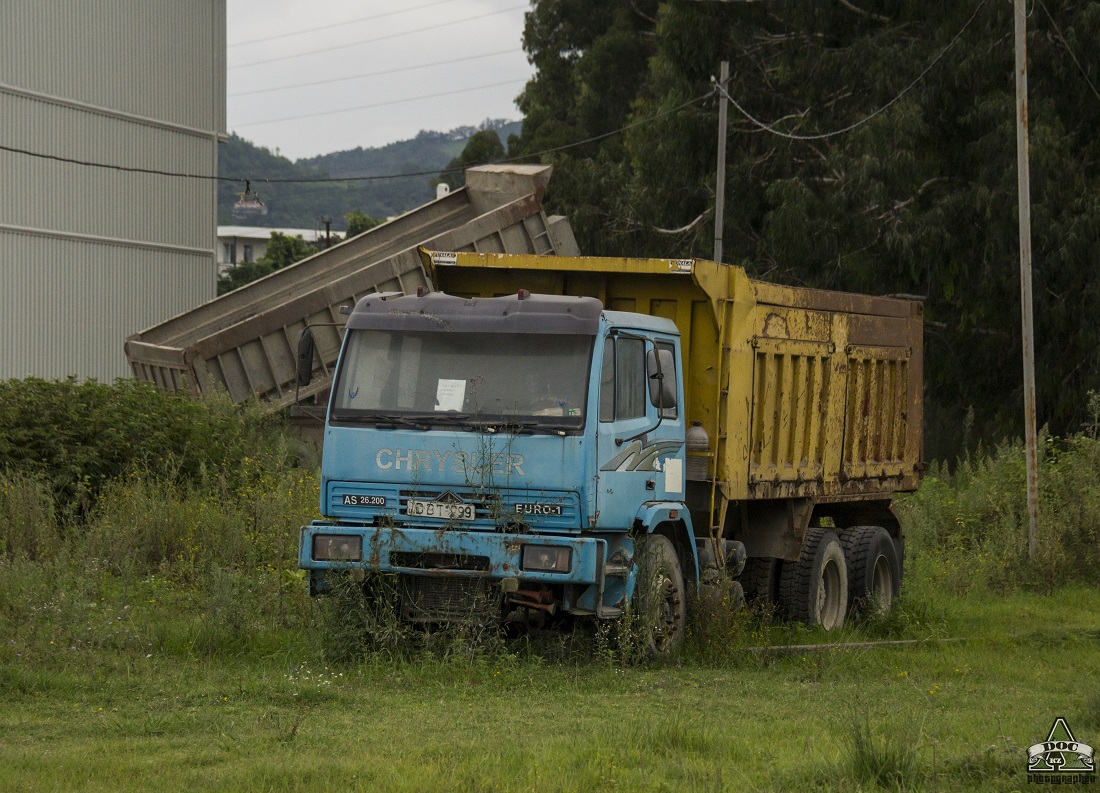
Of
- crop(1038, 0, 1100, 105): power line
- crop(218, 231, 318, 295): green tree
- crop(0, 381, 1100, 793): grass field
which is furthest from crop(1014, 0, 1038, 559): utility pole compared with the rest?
crop(218, 231, 318, 295): green tree

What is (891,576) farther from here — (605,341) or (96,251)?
(96,251)

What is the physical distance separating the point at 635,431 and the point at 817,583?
→ 372 cm

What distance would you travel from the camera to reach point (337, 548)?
9.93m

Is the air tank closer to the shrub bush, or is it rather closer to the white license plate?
the white license plate

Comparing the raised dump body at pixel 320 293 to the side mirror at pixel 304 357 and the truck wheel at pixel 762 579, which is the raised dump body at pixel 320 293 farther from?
the side mirror at pixel 304 357

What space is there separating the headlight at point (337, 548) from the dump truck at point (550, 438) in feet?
0.04

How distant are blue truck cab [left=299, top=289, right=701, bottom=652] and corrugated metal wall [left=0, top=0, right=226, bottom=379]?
23628mm

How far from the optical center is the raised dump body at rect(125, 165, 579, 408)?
842 inches

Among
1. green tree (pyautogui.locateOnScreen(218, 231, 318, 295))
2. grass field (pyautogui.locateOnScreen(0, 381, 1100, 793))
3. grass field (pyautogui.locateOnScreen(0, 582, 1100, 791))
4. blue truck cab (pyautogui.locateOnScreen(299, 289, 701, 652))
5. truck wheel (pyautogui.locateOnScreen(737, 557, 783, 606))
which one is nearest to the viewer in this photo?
grass field (pyautogui.locateOnScreen(0, 582, 1100, 791))

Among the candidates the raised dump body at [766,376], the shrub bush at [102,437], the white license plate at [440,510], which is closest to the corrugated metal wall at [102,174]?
the shrub bush at [102,437]

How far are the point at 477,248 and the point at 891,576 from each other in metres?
10.7

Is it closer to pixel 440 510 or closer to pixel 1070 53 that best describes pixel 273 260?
pixel 1070 53

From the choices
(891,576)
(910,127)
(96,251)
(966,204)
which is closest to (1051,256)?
(966,204)

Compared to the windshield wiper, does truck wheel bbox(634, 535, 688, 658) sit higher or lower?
lower
